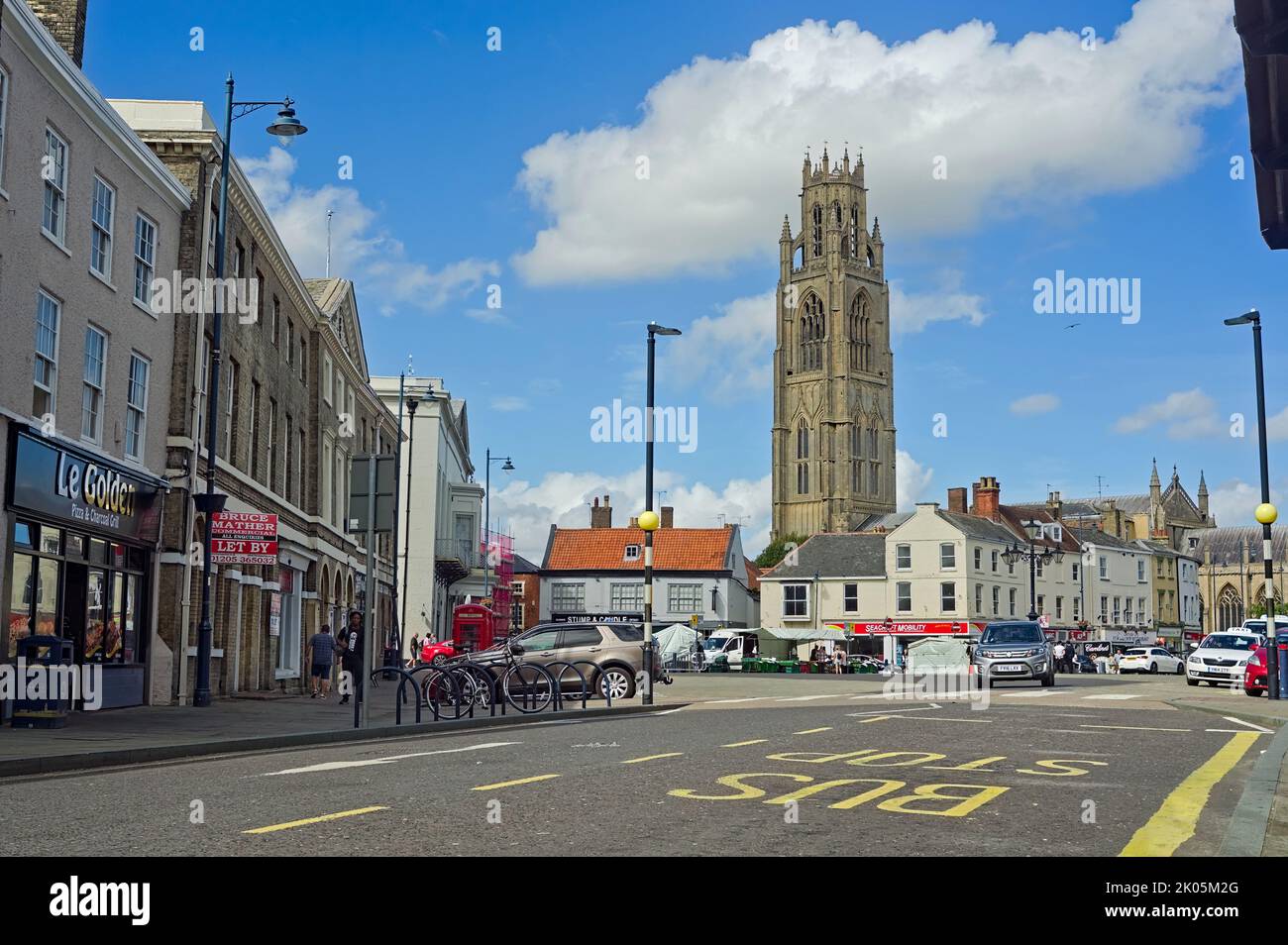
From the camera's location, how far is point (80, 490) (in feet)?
67.3

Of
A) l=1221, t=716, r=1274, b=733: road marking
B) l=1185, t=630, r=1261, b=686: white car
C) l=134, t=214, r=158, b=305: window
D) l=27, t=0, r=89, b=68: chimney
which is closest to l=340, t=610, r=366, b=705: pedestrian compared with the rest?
l=134, t=214, r=158, b=305: window

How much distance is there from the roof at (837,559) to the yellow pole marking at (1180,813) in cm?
6959

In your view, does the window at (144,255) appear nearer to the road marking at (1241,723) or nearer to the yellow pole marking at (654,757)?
the yellow pole marking at (654,757)

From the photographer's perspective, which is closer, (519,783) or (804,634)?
(519,783)

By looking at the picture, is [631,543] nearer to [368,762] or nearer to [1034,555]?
[1034,555]

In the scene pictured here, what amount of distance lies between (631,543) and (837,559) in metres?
14.3

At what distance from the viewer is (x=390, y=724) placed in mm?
18766

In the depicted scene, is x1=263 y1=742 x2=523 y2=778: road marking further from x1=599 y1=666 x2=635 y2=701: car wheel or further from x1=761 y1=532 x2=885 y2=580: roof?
x1=761 y1=532 x2=885 y2=580: roof

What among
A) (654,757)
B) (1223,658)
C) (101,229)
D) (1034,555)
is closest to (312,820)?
(654,757)

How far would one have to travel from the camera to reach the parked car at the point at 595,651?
2653 cm

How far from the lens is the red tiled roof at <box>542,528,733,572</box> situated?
88.6m

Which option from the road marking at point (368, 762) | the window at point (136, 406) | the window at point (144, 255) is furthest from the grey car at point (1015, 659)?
the road marking at point (368, 762)
